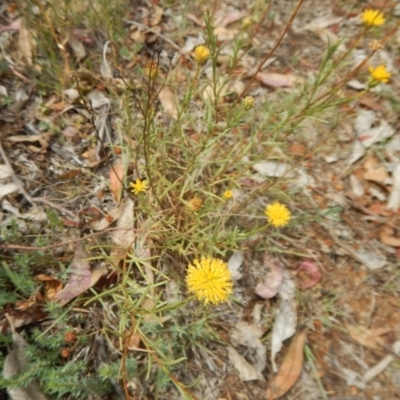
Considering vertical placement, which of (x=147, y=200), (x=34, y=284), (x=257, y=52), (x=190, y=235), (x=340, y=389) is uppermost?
(x=257, y=52)

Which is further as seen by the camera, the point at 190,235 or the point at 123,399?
the point at 190,235

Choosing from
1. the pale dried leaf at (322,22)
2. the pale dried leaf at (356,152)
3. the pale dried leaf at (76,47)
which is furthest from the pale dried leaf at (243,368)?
the pale dried leaf at (322,22)

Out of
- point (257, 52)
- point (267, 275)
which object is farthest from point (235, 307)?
point (257, 52)

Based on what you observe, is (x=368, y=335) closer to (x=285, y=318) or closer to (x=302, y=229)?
(x=285, y=318)

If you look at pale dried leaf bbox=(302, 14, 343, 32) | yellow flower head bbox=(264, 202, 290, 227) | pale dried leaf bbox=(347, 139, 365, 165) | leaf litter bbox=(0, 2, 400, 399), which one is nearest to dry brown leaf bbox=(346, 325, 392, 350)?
leaf litter bbox=(0, 2, 400, 399)

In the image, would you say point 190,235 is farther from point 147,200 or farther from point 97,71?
point 97,71

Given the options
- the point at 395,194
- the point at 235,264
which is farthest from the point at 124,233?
the point at 395,194
